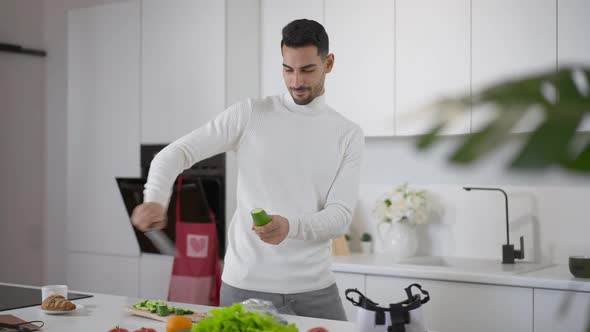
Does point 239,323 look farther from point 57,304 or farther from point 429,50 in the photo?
point 429,50

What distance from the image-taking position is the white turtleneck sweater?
2.31m

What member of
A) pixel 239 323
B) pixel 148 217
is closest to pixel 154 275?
pixel 148 217

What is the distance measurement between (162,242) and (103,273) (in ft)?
1.97

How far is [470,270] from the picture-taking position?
317 cm

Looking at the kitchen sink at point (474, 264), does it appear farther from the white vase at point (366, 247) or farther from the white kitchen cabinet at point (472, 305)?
the white vase at point (366, 247)

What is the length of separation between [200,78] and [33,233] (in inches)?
72.0

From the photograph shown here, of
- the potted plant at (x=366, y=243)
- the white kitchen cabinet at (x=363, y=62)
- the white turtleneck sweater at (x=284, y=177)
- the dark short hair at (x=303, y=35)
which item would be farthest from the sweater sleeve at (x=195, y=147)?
the potted plant at (x=366, y=243)

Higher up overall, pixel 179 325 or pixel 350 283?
pixel 179 325

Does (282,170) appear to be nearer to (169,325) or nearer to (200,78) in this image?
(169,325)

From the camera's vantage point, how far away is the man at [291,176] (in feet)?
7.58

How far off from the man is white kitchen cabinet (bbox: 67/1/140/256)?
6.49 ft

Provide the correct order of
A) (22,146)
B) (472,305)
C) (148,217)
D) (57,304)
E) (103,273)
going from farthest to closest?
(22,146) → (103,273) → (472,305) → (57,304) → (148,217)

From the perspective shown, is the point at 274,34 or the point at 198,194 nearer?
the point at 198,194

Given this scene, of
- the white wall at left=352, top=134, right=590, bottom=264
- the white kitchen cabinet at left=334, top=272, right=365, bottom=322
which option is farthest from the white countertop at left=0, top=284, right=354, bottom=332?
the white wall at left=352, top=134, right=590, bottom=264
